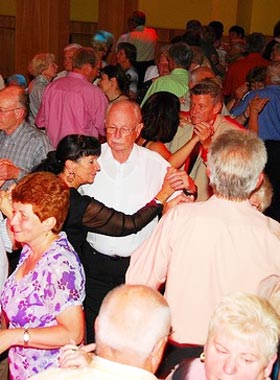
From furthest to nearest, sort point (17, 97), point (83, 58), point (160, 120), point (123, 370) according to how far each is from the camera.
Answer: point (83, 58) → point (17, 97) → point (160, 120) → point (123, 370)

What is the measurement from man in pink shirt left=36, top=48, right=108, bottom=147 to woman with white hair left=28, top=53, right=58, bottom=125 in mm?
536

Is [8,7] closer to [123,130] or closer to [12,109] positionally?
[12,109]

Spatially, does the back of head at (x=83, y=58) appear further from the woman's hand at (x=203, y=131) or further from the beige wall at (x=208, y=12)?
the beige wall at (x=208, y=12)

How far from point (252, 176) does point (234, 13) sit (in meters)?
11.3

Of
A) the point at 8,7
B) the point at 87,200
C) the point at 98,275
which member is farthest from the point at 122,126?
the point at 8,7

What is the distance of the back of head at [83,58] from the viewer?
6.55 meters

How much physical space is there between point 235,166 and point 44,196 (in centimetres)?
68

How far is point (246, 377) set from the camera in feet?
7.59

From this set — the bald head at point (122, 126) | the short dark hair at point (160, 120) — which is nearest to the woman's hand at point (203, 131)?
the short dark hair at point (160, 120)

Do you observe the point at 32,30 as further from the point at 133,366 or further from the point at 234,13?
the point at 133,366

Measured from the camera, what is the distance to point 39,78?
283 inches

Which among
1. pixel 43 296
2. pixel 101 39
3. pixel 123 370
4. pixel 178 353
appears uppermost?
pixel 101 39

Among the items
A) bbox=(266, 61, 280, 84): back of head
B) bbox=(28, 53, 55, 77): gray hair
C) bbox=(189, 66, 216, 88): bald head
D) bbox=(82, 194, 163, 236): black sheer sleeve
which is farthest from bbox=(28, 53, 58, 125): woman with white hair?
bbox=(82, 194, 163, 236): black sheer sleeve

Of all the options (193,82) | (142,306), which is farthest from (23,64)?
(142,306)
